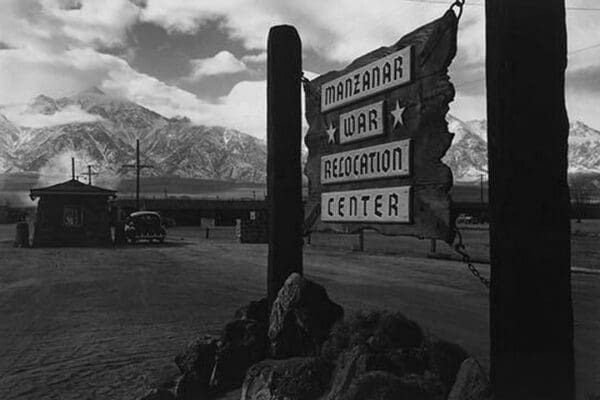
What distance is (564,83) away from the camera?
8.11 feet

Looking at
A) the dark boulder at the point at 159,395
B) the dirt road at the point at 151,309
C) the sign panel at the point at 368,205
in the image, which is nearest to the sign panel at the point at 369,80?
the sign panel at the point at 368,205

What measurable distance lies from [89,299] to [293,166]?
7081mm

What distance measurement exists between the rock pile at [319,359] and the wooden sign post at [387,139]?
2.10 ft

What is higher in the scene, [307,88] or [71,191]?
[71,191]

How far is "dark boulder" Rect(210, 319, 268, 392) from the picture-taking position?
4.21 metres

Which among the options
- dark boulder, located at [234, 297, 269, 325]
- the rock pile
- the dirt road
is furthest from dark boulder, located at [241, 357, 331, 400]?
the dirt road

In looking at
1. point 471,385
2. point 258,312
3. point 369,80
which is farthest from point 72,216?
point 471,385

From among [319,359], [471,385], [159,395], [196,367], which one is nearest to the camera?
[471,385]

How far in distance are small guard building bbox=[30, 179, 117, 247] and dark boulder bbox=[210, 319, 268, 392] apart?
26609 millimetres

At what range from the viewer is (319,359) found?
134 inches

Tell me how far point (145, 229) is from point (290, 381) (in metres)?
29.6

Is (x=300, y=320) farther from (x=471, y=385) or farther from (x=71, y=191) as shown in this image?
(x=71, y=191)

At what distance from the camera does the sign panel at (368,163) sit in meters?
3.56

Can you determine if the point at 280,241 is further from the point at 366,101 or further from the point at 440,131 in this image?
the point at 440,131
